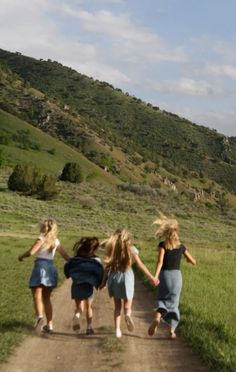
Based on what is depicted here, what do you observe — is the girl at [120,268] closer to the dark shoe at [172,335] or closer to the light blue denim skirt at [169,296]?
the light blue denim skirt at [169,296]

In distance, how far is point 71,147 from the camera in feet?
338

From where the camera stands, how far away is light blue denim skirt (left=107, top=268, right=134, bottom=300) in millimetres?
9539

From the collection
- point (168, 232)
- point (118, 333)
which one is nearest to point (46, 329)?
point (118, 333)

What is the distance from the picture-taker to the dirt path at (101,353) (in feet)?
25.9

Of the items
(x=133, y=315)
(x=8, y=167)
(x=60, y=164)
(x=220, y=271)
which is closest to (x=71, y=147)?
(x=60, y=164)

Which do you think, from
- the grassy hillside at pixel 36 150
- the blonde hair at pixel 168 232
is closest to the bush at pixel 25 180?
the grassy hillside at pixel 36 150

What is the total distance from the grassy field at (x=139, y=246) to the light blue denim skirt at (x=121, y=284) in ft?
4.04

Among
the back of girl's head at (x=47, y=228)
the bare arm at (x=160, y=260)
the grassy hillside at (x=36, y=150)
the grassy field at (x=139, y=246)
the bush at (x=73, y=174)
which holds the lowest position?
the grassy field at (x=139, y=246)

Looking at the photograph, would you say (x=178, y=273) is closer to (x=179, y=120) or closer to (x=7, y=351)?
(x=7, y=351)

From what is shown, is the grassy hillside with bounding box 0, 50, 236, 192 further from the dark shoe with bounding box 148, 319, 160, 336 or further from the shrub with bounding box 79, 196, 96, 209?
the dark shoe with bounding box 148, 319, 160, 336

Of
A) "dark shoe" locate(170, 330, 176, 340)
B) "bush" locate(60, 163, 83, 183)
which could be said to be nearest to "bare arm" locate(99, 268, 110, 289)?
"dark shoe" locate(170, 330, 176, 340)

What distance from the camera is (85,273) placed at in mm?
9820

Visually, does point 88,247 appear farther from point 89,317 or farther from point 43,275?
point 89,317

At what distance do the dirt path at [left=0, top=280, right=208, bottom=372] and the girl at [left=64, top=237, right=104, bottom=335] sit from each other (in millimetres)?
476
